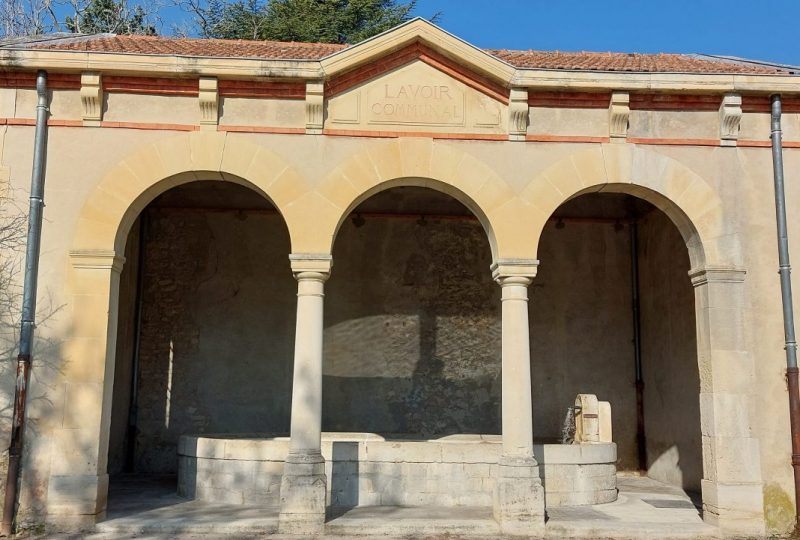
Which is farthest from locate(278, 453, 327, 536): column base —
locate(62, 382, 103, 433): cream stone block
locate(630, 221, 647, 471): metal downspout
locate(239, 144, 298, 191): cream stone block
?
locate(630, 221, 647, 471): metal downspout

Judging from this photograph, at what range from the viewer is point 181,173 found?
8.74 meters

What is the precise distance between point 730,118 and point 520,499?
5.15 metres

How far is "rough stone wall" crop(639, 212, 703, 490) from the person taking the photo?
37.2 ft

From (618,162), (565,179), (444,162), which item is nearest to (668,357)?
(618,162)

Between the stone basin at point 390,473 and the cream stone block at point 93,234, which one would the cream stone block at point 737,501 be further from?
the cream stone block at point 93,234

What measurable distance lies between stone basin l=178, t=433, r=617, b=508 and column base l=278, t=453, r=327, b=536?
1099mm

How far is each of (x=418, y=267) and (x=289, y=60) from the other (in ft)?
19.2

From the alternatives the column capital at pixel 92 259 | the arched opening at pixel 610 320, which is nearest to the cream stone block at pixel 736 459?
the arched opening at pixel 610 320

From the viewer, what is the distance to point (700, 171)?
904cm

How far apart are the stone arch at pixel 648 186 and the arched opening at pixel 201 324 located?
609 centimetres

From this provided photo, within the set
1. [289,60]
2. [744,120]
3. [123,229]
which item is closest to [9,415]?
[123,229]

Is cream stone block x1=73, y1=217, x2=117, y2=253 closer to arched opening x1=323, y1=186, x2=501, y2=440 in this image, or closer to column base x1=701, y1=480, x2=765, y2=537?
arched opening x1=323, y1=186, x2=501, y2=440

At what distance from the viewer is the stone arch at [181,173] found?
8586 millimetres

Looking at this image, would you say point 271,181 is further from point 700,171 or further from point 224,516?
point 700,171
